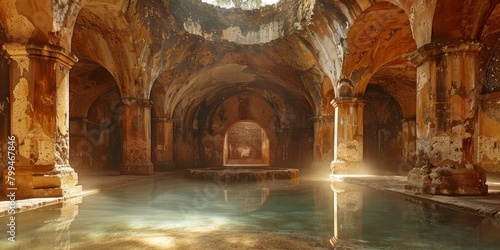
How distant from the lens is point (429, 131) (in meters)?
5.49

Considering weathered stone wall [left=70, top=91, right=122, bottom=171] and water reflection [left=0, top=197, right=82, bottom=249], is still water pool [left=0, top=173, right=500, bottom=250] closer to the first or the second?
water reflection [left=0, top=197, right=82, bottom=249]

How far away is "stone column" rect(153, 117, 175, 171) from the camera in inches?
564

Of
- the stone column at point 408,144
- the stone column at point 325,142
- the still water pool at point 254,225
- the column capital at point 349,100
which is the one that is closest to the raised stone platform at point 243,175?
the column capital at point 349,100

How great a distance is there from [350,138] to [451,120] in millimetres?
4895

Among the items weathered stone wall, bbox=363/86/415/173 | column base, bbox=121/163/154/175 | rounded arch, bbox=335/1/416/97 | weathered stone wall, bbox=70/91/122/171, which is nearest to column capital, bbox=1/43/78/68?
column base, bbox=121/163/154/175

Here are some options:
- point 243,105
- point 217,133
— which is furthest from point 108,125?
point 243,105

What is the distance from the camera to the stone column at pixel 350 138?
10188 millimetres

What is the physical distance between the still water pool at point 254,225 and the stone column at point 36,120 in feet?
1.98

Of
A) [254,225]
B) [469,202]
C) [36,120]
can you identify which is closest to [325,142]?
[469,202]

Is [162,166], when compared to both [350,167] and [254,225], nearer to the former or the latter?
[350,167]

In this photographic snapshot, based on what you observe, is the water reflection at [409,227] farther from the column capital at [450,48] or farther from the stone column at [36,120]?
the stone column at [36,120]

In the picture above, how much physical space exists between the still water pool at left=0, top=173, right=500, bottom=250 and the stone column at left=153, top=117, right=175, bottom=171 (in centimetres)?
904

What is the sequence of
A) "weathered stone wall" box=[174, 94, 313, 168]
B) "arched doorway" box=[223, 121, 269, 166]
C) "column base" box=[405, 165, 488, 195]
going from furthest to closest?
"arched doorway" box=[223, 121, 269, 166]
"weathered stone wall" box=[174, 94, 313, 168]
"column base" box=[405, 165, 488, 195]

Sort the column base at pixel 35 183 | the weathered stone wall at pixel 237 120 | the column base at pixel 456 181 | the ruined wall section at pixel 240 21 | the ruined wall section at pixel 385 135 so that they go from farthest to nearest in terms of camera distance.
→ the weathered stone wall at pixel 237 120 → the ruined wall section at pixel 385 135 → the ruined wall section at pixel 240 21 → the column base at pixel 35 183 → the column base at pixel 456 181
